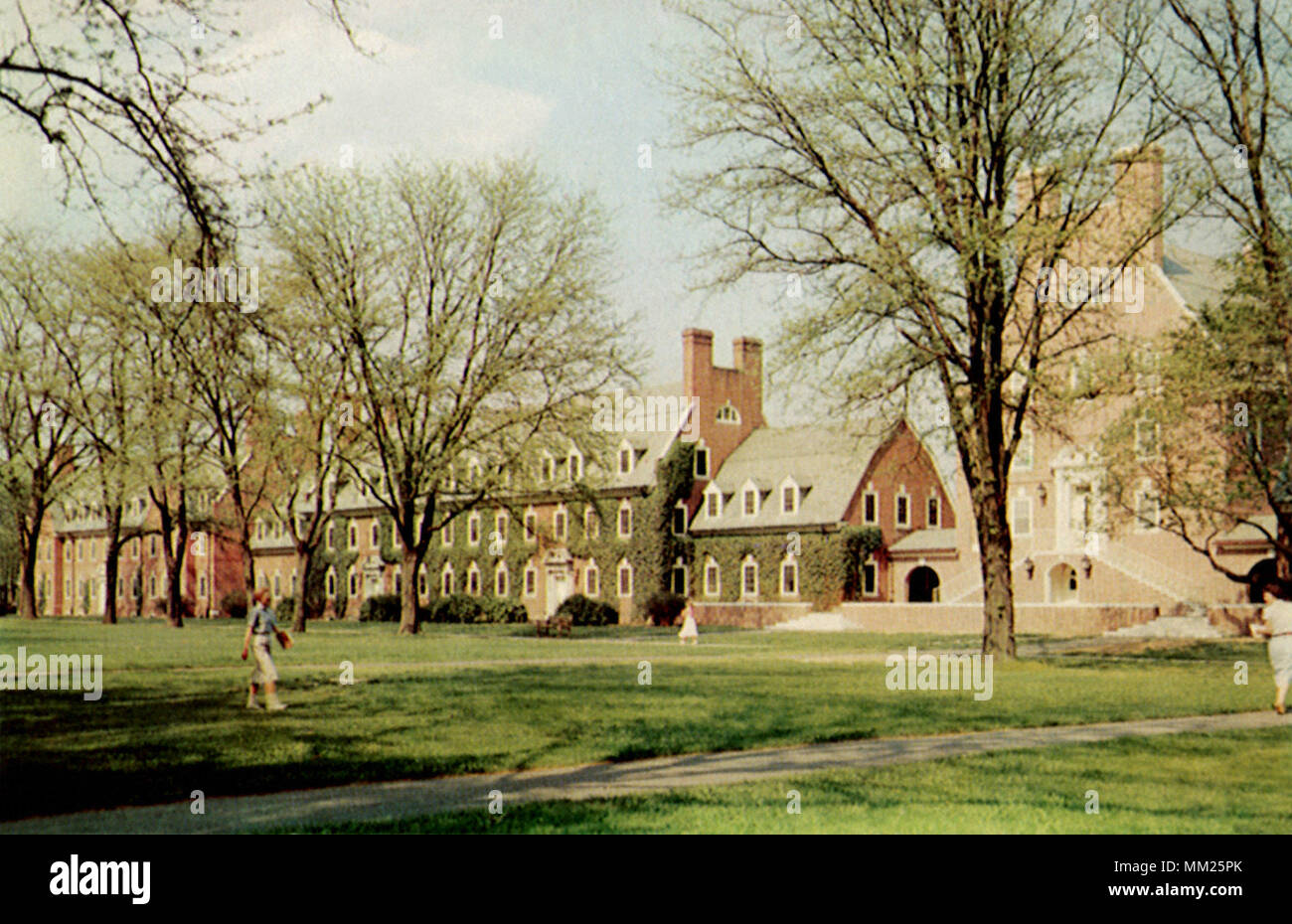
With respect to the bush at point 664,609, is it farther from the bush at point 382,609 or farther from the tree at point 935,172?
the tree at point 935,172

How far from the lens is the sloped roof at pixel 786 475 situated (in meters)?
54.9

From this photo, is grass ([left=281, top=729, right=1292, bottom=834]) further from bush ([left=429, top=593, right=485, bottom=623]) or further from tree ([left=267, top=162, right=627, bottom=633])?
bush ([left=429, top=593, right=485, bottom=623])

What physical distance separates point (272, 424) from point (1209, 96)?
25.0 m

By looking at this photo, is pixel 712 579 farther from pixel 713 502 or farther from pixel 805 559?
pixel 805 559

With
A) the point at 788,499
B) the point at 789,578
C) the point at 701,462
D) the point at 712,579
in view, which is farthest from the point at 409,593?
the point at 701,462

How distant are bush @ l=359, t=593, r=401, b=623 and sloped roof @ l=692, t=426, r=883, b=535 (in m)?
14.0

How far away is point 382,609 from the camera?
2082 inches

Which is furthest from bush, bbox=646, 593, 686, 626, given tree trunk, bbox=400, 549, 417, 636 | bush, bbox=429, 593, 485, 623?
tree trunk, bbox=400, 549, 417, 636

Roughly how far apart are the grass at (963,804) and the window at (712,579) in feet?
146

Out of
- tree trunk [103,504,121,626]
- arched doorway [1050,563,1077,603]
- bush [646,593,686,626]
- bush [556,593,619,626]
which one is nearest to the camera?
tree trunk [103,504,121,626]

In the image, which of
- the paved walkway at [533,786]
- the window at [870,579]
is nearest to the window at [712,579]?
the window at [870,579]

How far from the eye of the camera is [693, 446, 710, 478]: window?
59688 mm

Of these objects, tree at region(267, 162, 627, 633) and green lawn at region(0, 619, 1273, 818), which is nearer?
green lawn at region(0, 619, 1273, 818)

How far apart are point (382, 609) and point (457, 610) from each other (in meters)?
3.17
